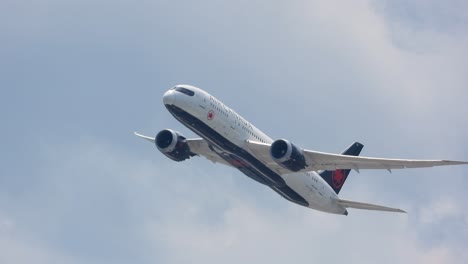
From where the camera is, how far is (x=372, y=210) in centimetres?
8600

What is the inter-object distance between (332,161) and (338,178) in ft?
52.2

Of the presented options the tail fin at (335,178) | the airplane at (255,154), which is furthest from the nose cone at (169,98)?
the tail fin at (335,178)

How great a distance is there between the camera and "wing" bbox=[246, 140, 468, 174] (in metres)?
77.8

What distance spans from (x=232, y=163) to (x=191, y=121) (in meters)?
7.29

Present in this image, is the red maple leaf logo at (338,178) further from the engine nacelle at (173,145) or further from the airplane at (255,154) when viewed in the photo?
the engine nacelle at (173,145)

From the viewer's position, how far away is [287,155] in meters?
80.2

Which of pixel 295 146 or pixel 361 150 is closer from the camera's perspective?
pixel 295 146

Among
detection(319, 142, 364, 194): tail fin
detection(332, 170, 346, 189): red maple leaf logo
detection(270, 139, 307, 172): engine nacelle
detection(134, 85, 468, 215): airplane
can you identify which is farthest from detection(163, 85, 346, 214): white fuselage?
detection(332, 170, 346, 189): red maple leaf logo

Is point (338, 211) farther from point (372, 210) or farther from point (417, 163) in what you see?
point (417, 163)

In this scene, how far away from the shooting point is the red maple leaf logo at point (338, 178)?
9638cm

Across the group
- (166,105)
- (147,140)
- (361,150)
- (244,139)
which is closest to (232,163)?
(244,139)

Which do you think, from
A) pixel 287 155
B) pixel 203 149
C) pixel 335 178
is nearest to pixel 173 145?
pixel 203 149

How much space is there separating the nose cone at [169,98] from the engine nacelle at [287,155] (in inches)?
365

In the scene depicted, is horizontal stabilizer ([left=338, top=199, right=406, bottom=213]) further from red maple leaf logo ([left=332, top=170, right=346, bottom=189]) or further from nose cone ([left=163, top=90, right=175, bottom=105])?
nose cone ([left=163, top=90, right=175, bottom=105])
